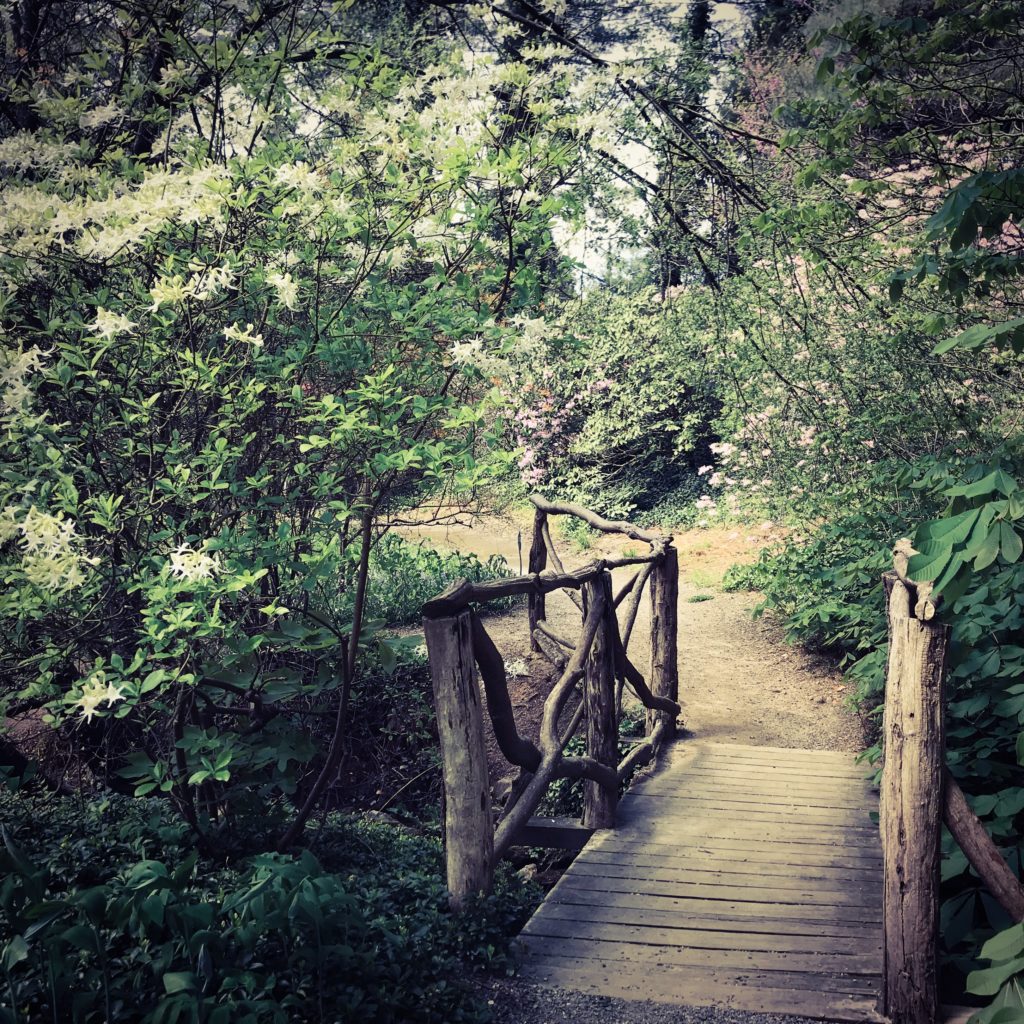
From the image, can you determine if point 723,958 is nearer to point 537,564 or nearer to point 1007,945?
point 1007,945

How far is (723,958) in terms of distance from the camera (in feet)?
11.0

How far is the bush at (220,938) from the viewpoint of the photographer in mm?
2006

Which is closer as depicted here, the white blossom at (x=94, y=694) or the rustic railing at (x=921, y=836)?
the white blossom at (x=94, y=694)

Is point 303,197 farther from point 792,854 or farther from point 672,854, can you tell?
point 792,854

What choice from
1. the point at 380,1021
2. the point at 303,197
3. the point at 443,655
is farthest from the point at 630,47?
the point at 380,1021

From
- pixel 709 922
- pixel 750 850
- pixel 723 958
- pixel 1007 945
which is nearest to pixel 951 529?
pixel 1007 945

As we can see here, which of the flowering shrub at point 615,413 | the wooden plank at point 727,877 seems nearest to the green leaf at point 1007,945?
the wooden plank at point 727,877

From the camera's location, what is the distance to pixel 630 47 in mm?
14359

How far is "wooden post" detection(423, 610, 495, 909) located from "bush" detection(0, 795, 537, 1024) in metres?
0.13

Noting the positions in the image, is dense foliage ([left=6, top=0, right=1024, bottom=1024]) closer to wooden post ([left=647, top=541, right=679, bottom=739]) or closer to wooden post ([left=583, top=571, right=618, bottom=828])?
wooden post ([left=583, top=571, right=618, bottom=828])

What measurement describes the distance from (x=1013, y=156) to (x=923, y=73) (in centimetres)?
134

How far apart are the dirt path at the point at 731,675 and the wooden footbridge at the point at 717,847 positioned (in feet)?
4.81

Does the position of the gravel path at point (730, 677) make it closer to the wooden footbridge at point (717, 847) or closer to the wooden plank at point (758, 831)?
the wooden footbridge at point (717, 847)

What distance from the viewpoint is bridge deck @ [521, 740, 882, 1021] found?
10.3 ft
